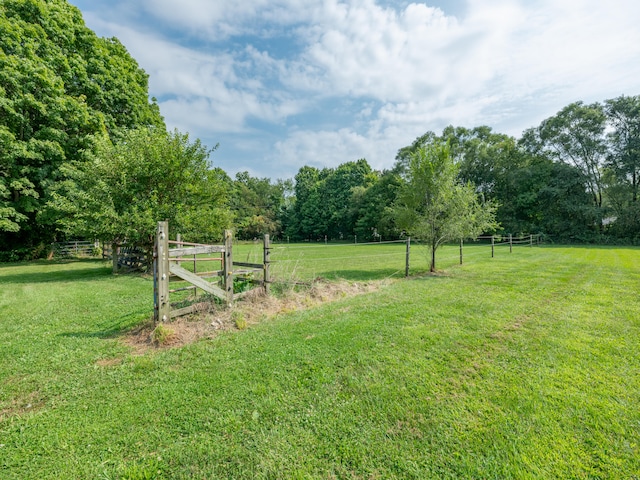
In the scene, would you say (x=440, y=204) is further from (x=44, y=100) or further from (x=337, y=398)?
(x=44, y=100)

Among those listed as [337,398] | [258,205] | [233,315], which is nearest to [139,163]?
[233,315]

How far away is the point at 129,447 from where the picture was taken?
7.04ft

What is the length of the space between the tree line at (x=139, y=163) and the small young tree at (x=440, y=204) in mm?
81

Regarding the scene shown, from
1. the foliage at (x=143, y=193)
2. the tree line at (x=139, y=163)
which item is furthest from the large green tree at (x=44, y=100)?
the foliage at (x=143, y=193)

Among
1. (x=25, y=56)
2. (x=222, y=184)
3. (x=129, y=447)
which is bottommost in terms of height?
(x=129, y=447)

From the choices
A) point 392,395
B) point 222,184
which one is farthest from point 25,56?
point 392,395

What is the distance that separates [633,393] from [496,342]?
132 centimetres

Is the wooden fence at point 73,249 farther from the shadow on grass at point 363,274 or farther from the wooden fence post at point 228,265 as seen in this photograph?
the wooden fence post at point 228,265

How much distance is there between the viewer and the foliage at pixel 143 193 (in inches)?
381

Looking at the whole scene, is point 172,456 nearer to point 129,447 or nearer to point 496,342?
point 129,447

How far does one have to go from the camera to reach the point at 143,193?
10484 mm

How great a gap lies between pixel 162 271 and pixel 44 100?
54.9ft

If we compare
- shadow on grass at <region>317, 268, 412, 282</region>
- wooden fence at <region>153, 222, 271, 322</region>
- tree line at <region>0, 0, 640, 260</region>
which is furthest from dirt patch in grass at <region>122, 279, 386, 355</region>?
tree line at <region>0, 0, 640, 260</region>

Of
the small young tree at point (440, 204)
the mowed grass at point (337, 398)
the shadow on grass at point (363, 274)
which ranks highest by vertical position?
the small young tree at point (440, 204)
